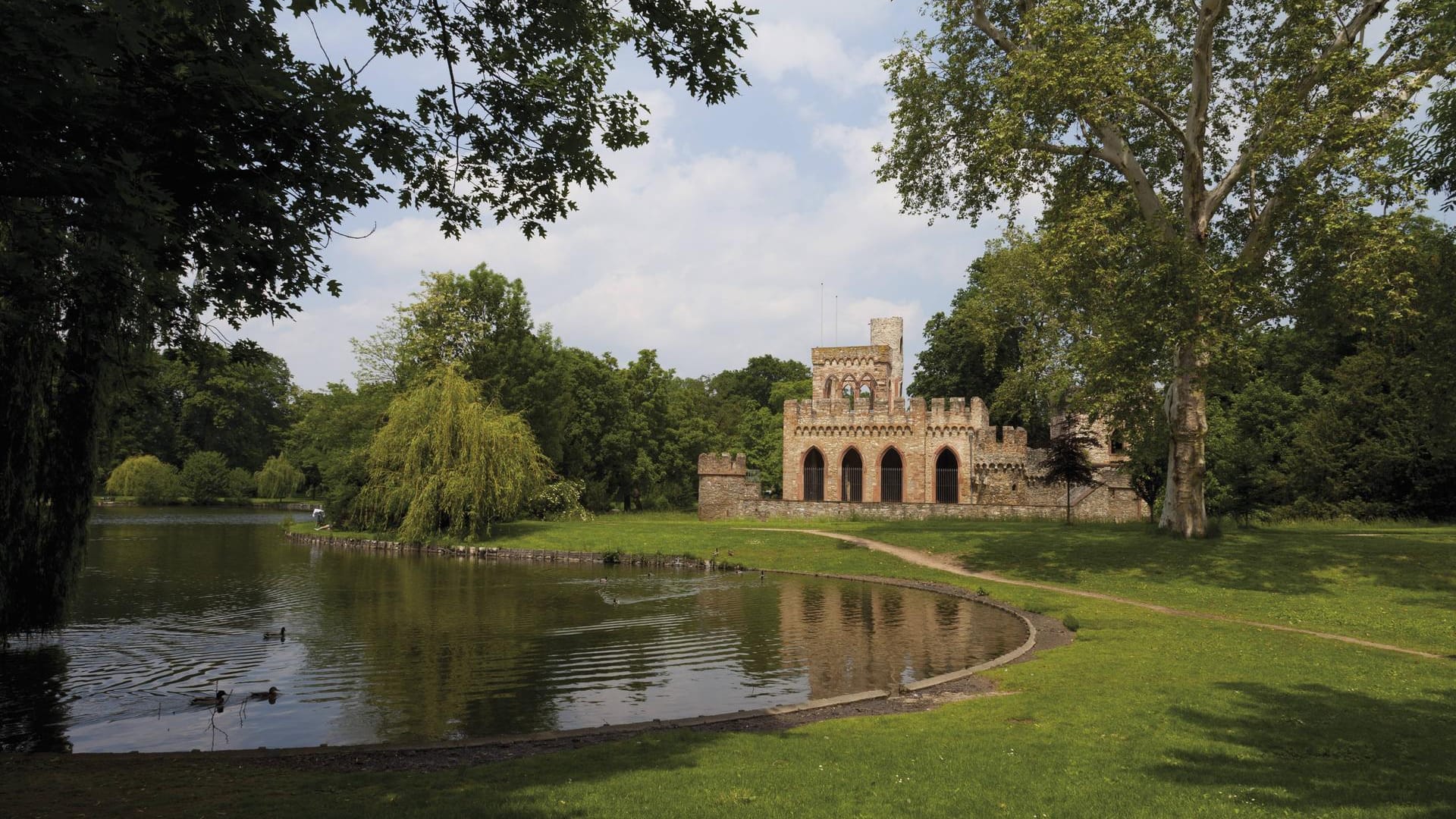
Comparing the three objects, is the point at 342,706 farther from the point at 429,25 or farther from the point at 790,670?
the point at 429,25

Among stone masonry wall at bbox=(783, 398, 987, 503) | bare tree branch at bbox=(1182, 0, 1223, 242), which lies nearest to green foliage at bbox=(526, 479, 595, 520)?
stone masonry wall at bbox=(783, 398, 987, 503)

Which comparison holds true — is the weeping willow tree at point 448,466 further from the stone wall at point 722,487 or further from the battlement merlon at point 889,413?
the battlement merlon at point 889,413

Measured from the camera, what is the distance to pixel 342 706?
10.4 meters

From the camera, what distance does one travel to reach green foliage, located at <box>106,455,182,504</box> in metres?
63.2

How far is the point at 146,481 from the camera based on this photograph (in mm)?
63875

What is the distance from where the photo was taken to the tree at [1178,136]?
59.8ft

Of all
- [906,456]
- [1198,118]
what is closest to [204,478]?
[906,456]

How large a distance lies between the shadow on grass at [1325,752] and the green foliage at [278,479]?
235ft

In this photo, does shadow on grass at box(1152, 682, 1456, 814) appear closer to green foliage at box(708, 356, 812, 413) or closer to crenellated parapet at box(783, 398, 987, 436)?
crenellated parapet at box(783, 398, 987, 436)

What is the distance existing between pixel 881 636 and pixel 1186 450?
37.2 ft

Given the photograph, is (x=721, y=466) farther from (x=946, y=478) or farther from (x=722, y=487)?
(x=946, y=478)

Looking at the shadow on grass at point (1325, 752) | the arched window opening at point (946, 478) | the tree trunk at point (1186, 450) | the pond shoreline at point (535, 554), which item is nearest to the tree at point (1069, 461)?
the tree trunk at point (1186, 450)

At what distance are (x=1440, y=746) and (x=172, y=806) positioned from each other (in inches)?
385

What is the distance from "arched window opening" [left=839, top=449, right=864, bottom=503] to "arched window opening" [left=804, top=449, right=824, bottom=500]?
1144 millimetres
